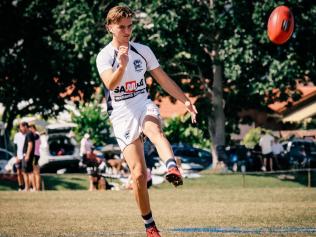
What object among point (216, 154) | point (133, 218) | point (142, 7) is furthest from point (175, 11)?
point (133, 218)

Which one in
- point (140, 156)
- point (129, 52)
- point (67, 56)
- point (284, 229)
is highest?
point (67, 56)

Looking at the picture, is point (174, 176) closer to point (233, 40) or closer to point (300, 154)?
point (233, 40)

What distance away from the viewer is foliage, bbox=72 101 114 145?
2281 inches

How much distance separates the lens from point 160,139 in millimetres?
9445

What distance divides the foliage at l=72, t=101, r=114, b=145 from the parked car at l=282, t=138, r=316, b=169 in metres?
21.6

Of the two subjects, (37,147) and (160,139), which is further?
(37,147)

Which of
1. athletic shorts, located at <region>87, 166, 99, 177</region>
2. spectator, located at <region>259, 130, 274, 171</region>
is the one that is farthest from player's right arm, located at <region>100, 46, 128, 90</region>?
spectator, located at <region>259, 130, 274, 171</region>

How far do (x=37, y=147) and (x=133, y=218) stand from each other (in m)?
12.7

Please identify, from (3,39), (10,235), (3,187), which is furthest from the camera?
(3,39)

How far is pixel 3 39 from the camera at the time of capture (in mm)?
40406

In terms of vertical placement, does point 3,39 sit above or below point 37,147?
above

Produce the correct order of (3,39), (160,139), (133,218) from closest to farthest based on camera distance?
(160,139) < (133,218) < (3,39)

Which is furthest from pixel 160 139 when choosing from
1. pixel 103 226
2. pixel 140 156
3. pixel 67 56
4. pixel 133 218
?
pixel 67 56

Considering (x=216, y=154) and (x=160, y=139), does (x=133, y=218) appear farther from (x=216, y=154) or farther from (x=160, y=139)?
(x=216, y=154)
